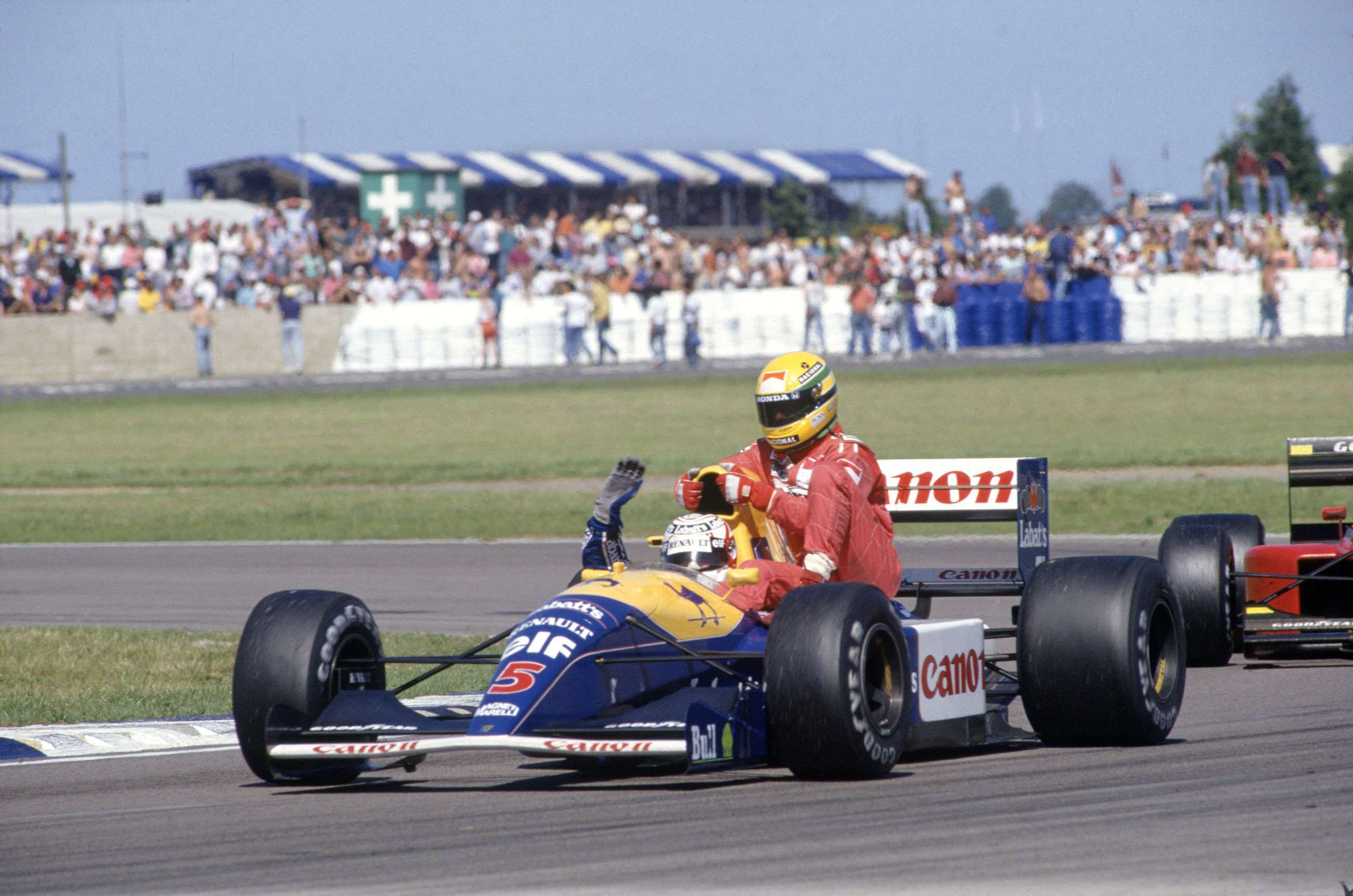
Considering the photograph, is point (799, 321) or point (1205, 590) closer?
point (1205, 590)

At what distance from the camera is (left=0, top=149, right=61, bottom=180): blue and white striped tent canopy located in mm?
59688

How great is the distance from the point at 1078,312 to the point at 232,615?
29.1m

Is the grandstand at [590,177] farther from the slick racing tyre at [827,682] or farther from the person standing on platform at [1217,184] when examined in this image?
the slick racing tyre at [827,682]

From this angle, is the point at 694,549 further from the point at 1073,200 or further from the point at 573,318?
the point at 1073,200

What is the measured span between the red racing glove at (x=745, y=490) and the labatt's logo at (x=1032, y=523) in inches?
68.3

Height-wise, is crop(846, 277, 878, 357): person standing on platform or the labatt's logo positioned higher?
crop(846, 277, 878, 357): person standing on platform

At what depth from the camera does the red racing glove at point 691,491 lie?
7.09 metres

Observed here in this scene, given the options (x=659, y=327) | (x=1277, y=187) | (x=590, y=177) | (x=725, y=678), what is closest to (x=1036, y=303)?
(x=659, y=327)

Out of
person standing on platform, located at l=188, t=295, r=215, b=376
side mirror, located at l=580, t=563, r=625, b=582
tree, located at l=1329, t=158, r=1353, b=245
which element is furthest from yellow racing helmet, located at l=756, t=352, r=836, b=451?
tree, located at l=1329, t=158, r=1353, b=245

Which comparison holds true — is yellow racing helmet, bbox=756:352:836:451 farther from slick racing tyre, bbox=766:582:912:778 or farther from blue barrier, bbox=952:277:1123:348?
blue barrier, bbox=952:277:1123:348

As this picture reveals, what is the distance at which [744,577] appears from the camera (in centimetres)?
685

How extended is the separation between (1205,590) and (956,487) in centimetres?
194

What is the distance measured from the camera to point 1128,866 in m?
4.88

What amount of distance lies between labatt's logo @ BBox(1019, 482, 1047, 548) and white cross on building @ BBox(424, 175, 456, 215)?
42630 mm
